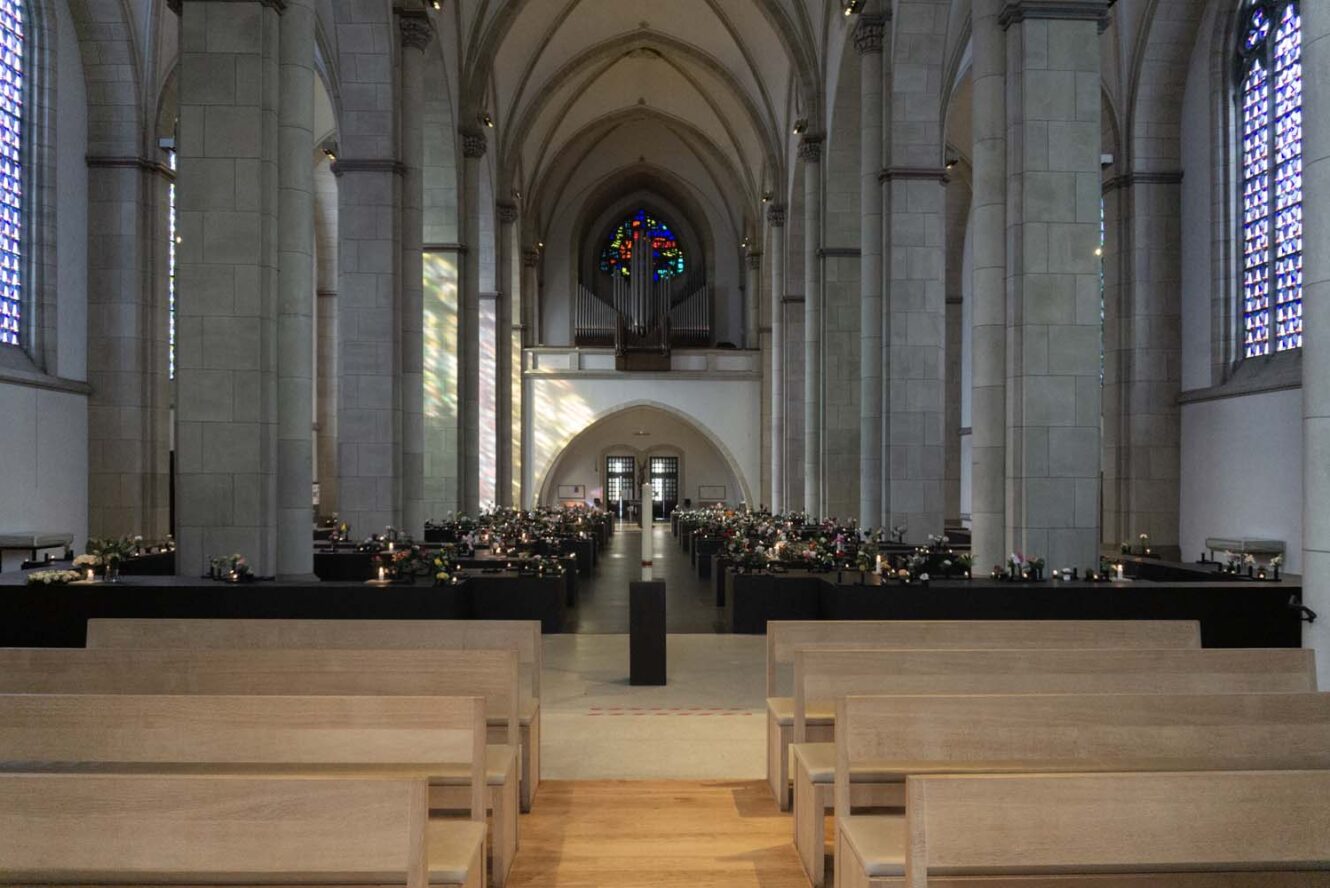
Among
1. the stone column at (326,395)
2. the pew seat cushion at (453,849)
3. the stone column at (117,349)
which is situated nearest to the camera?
the pew seat cushion at (453,849)

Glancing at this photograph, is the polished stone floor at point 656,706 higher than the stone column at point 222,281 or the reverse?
the reverse

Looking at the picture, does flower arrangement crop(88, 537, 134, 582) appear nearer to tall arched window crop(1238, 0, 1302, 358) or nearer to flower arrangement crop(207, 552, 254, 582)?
flower arrangement crop(207, 552, 254, 582)

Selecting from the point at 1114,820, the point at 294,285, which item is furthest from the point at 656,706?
the point at 294,285

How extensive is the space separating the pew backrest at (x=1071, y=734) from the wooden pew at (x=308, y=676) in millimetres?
1512

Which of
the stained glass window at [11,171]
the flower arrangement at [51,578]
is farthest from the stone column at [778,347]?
the flower arrangement at [51,578]

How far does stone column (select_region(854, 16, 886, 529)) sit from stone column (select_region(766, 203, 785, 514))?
11950 millimetres

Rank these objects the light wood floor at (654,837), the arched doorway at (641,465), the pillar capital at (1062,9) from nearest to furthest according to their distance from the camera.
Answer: the light wood floor at (654,837), the pillar capital at (1062,9), the arched doorway at (641,465)

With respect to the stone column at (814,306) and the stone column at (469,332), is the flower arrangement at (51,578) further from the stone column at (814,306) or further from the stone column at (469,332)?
the stone column at (814,306)

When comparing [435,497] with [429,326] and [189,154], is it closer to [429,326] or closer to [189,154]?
[429,326]

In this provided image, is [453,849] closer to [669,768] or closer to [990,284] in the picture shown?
[669,768]

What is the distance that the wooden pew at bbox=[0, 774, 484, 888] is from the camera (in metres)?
2.91

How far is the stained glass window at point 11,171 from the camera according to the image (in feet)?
57.9

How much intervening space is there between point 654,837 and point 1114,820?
250 cm

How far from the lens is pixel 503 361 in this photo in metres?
31.0
